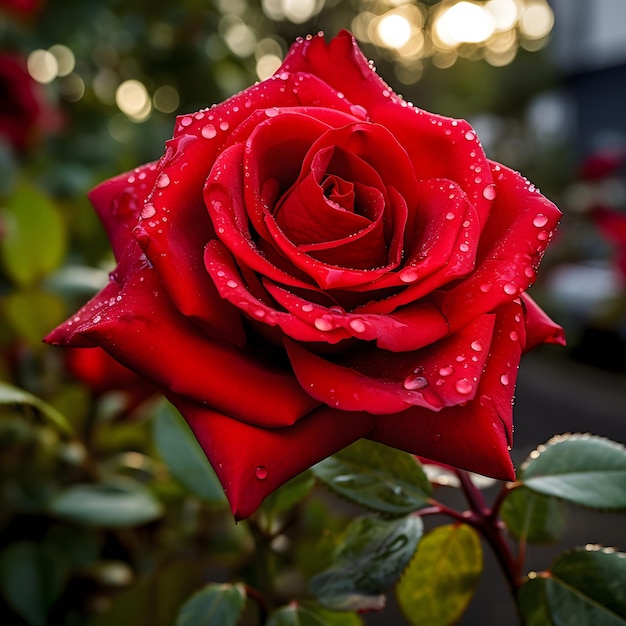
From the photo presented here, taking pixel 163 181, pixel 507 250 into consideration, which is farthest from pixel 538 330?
pixel 163 181

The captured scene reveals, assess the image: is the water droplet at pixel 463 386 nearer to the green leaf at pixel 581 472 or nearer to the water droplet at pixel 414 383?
the water droplet at pixel 414 383

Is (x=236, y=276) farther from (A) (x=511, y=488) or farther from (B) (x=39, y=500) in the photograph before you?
(B) (x=39, y=500)

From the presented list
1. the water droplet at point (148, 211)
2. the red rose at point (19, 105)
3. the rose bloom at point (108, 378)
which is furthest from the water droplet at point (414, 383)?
the red rose at point (19, 105)

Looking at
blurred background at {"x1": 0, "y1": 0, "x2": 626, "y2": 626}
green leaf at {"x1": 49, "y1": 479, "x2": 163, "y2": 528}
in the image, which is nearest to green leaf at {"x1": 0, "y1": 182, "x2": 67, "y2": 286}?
blurred background at {"x1": 0, "y1": 0, "x2": 626, "y2": 626}

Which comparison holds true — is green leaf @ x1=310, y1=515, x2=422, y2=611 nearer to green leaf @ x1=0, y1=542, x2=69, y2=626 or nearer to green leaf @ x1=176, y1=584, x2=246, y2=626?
green leaf @ x1=176, y1=584, x2=246, y2=626

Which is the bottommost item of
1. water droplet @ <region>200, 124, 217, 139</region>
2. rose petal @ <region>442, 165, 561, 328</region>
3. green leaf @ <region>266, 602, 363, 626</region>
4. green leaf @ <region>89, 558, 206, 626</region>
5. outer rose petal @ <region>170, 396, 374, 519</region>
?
green leaf @ <region>89, 558, 206, 626</region>

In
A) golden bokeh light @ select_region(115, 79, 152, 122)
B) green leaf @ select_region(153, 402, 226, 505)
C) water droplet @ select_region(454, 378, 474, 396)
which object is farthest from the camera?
golden bokeh light @ select_region(115, 79, 152, 122)
